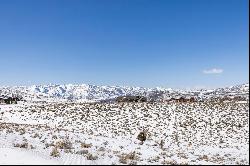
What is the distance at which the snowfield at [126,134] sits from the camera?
59.5 feet

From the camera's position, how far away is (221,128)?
3534cm

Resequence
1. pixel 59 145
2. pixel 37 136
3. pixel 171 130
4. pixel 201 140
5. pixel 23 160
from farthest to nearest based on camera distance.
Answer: pixel 171 130 → pixel 201 140 → pixel 37 136 → pixel 59 145 → pixel 23 160

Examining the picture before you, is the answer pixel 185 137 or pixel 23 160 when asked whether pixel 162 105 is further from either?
pixel 23 160

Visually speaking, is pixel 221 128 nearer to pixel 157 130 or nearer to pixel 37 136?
pixel 157 130

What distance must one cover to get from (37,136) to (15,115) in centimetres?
3164

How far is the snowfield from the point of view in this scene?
18.1 m

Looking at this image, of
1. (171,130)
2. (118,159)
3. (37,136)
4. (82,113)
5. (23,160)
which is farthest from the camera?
(82,113)

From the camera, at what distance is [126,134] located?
3912 cm

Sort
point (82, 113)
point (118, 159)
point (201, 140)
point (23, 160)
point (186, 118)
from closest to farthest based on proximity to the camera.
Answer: point (23, 160) < point (118, 159) < point (201, 140) < point (186, 118) < point (82, 113)

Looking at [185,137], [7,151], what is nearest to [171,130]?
[185,137]

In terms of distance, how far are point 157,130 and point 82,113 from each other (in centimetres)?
1582

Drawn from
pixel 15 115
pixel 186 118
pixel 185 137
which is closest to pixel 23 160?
pixel 185 137

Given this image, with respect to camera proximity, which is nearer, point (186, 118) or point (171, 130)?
point (171, 130)

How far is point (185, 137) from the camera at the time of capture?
35.0 meters
